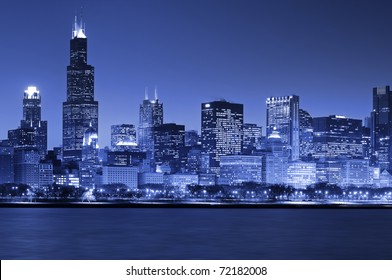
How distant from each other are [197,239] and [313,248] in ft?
27.1

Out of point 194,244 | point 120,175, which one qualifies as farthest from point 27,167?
point 194,244

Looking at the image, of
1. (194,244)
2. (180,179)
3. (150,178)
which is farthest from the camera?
(150,178)

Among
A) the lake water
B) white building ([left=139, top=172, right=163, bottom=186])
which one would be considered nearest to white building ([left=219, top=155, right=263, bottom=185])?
white building ([left=139, top=172, right=163, bottom=186])

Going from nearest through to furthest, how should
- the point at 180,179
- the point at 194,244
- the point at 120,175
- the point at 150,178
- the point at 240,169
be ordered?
the point at 194,244 → the point at 240,169 → the point at 180,179 → the point at 120,175 → the point at 150,178

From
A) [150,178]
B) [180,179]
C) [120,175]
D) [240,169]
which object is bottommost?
[180,179]

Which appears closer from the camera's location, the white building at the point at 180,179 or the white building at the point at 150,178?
the white building at the point at 180,179

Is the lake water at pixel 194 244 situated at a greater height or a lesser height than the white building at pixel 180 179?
greater

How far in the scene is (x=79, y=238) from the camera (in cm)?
4275

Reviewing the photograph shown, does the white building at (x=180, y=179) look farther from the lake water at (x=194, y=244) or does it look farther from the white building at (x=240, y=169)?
the lake water at (x=194, y=244)

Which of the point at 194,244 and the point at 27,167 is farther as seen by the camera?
the point at 27,167

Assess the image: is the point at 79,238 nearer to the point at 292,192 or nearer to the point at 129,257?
the point at 129,257

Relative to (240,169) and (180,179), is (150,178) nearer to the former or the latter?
(180,179)

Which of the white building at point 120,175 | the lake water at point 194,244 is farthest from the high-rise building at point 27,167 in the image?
the lake water at point 194,244
